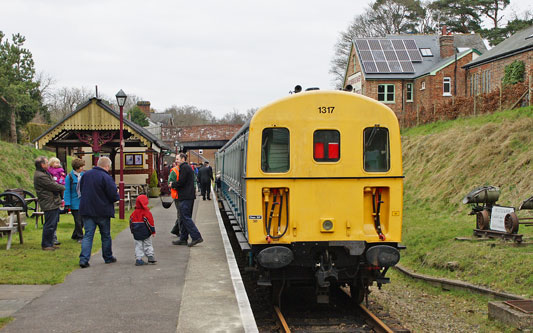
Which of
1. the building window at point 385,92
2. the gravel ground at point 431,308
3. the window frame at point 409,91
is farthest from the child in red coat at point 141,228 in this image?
the window frame at point 409,91

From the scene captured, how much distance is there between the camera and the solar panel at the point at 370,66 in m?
41.6

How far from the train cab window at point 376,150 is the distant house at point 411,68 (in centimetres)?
2997

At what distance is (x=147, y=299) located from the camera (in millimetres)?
7062

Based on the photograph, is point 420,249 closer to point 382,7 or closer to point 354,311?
point 354,311

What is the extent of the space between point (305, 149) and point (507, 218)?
6.17 metres

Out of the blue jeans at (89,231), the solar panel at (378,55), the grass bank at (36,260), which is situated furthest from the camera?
the solar panel at (378,55)

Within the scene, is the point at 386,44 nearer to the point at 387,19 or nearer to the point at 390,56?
the point at 390,56

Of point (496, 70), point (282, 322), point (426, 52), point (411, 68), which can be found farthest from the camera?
point (426, 52)

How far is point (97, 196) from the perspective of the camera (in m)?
9.04

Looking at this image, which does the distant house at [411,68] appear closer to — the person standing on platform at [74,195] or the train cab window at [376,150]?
the person standing on platform at [74,195]

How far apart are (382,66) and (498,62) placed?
1203 cm

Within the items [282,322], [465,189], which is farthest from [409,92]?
[282,322]

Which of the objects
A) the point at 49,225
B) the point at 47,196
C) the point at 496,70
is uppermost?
the point at 496,70

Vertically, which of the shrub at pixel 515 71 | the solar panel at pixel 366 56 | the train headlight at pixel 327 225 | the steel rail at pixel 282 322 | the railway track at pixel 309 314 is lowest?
the railway track at pixel 309 314
